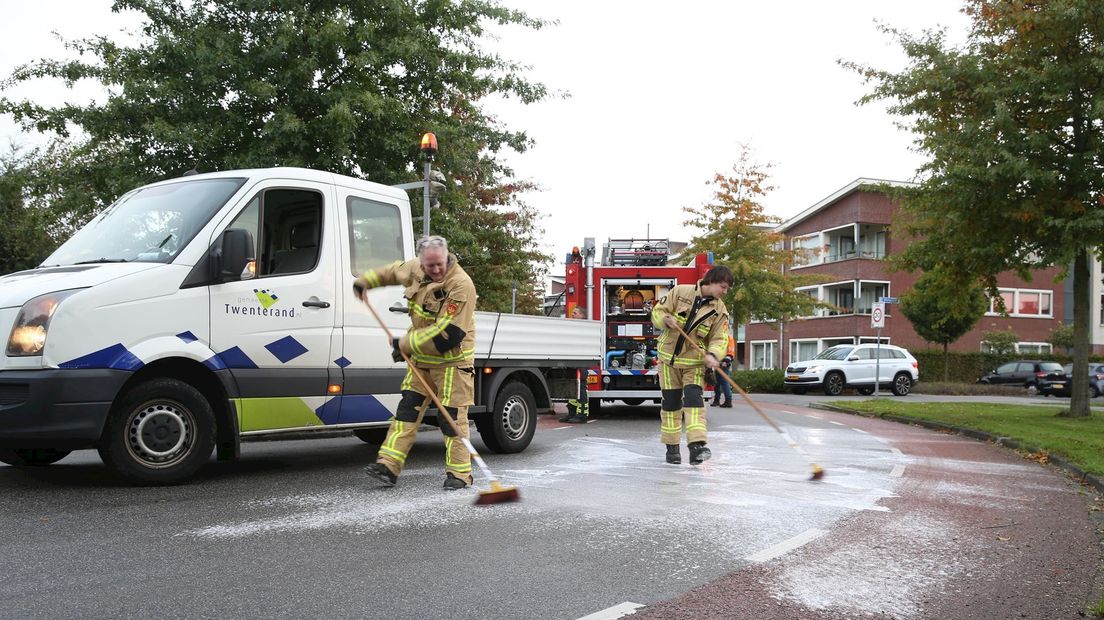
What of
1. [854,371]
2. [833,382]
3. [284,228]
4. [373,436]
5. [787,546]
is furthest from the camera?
[854,371]

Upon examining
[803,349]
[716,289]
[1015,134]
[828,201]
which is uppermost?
[828,201]

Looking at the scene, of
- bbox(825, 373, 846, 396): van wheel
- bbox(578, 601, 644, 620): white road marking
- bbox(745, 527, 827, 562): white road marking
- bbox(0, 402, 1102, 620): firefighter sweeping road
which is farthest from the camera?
bbox(825, 373, 846, 396): van wheel

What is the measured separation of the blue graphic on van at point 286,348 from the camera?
7.40m

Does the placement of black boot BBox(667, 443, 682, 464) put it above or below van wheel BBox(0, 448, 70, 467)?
below

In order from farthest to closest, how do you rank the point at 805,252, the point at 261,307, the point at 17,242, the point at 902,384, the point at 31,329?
the point at 805,252, the point at 902,384, the point at 17,242, the point at 261,307, the point at 31,329

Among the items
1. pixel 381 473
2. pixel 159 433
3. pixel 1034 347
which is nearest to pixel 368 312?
pixel 381 473

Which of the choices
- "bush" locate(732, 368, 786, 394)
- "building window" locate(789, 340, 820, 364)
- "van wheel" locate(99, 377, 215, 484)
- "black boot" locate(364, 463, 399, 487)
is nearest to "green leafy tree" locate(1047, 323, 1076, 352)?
"building window" locate(789, 340, 820, 364)

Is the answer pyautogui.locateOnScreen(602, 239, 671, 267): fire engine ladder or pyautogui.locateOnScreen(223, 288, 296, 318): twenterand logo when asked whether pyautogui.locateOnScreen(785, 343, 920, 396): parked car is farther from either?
pyautogui.locateOnScreen(223, 288, 296, 318): twenterand logo

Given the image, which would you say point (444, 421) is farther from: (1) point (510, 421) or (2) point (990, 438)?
(2) point (990, 438)

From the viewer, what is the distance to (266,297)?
7348 millimetres

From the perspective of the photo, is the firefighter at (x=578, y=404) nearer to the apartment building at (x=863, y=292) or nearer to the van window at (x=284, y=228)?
the van window at (x=284, y=228)

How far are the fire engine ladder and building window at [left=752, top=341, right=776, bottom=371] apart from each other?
130 ft

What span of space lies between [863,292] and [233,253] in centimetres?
4654

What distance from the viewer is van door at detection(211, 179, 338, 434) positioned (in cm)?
716
